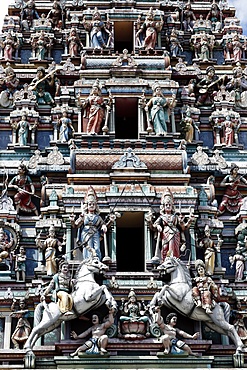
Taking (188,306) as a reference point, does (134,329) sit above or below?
below

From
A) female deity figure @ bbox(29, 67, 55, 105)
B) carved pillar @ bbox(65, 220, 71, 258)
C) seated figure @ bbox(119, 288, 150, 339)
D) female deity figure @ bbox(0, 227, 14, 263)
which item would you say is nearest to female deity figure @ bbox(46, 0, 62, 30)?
female deity figure @ bbox(29, 67, 55, 105)

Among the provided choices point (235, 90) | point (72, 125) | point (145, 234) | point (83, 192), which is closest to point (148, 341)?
point (145, 234)

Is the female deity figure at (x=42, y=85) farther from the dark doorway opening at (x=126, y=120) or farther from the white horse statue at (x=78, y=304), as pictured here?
the white horse statue at (x=78, y=304)

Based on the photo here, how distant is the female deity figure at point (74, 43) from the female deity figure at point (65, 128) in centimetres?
375

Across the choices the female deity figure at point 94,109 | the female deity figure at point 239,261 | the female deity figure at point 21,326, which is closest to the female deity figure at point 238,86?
the female deity figure at point 94,109

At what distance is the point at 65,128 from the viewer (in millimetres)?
31812

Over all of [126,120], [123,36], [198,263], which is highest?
[123,36]

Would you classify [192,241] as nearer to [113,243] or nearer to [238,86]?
[113,243]

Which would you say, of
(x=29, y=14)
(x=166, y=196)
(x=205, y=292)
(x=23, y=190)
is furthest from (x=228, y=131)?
(x=29, y=14)

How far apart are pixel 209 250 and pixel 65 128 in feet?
23.9

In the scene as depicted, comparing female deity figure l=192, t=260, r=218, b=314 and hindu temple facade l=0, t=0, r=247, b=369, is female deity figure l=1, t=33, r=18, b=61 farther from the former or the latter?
female deity figure l=192, t=260, r=218, b=314

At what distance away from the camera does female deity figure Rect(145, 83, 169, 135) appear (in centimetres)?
3123

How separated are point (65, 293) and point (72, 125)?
850 centimetres

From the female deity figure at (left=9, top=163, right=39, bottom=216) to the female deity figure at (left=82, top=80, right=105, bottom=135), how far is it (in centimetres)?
275
